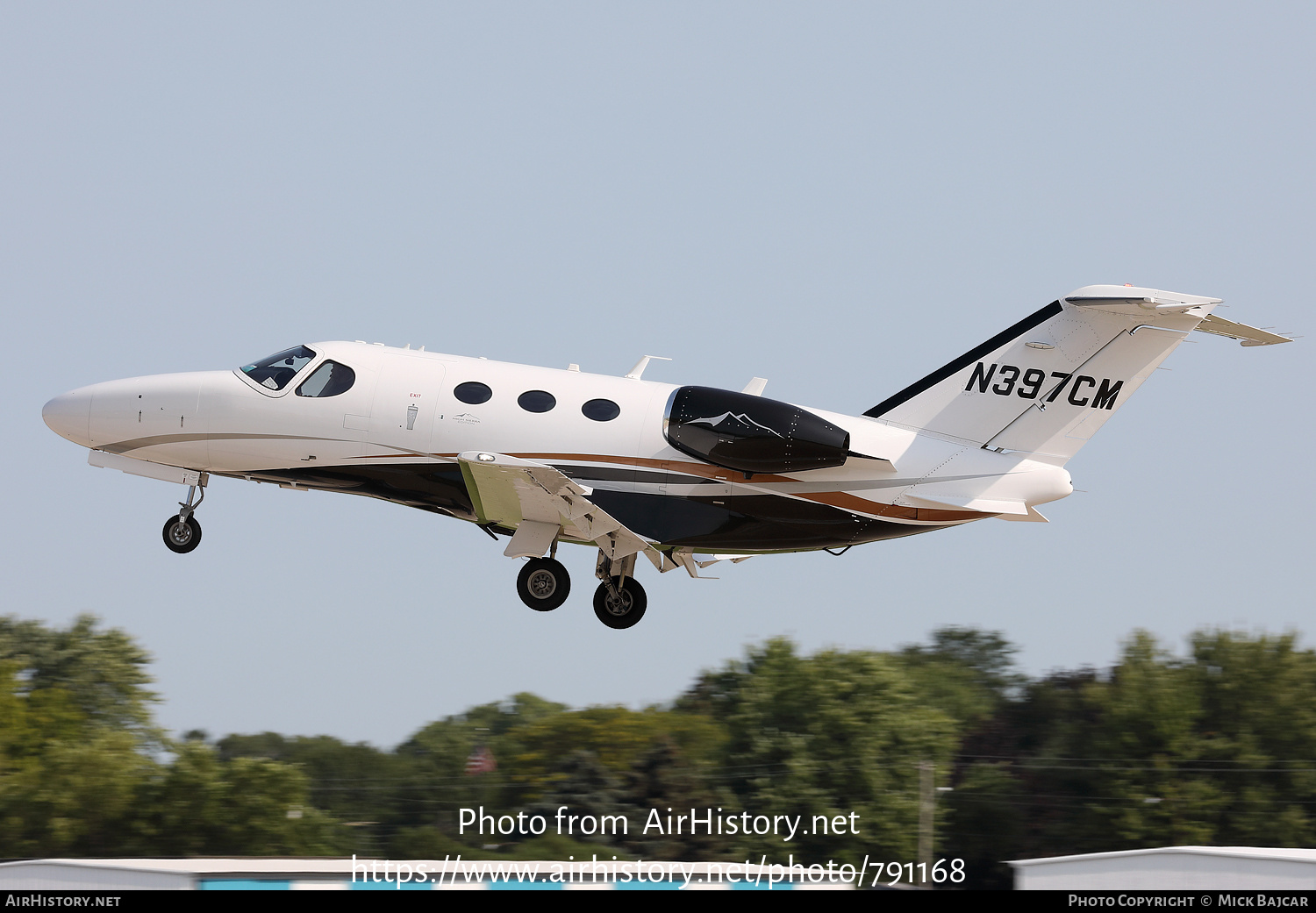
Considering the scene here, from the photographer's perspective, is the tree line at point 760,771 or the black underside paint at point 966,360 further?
the tree line at point 760,771

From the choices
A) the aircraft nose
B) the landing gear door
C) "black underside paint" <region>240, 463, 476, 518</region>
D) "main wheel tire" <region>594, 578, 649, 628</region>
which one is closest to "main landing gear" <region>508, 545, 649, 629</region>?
"main wheel tire" <region>594, 578, 649, 628</region>

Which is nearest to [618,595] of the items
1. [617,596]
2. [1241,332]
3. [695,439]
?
[617,596]

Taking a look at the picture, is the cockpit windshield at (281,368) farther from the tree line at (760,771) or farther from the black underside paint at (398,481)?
the tree line at (760,771)

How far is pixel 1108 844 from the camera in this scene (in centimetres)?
4175

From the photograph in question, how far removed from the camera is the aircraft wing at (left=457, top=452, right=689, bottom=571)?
17250mm

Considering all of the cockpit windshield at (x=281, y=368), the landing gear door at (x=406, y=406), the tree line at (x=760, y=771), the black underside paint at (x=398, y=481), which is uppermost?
the cockpit windshield at (x=281, y=368)

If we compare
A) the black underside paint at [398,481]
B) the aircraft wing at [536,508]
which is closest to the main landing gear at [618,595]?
the aircraft wing at [536,508]

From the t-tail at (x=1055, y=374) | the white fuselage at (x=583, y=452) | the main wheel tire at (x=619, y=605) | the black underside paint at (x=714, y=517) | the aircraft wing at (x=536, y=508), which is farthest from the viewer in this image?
the main wheel tire at (x=619, y=605)

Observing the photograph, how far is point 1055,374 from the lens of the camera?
18.3m

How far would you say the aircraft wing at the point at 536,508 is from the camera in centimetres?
1725

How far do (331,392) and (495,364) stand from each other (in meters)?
2.32

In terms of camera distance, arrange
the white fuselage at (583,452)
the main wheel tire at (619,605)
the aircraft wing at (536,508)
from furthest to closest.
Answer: the main wheel tire at (619,605) → the white fuselage at (583,452) → the aircraft wing at (536,508)

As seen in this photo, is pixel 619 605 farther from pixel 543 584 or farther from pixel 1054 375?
pixel 1054 375

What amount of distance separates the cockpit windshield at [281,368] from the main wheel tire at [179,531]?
→ 8.58ft
